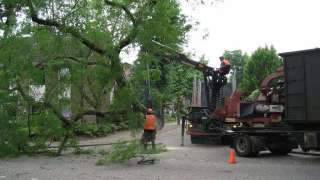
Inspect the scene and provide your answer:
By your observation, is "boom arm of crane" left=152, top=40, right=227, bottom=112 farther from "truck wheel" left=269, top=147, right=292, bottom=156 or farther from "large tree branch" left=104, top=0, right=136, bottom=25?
"large tree branch" left=104, top=0, right=136, bottom=25

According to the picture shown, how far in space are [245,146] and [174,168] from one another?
4175 millimetres

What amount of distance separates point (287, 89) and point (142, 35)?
4679 mm

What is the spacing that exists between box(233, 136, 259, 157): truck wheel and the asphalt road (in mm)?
308

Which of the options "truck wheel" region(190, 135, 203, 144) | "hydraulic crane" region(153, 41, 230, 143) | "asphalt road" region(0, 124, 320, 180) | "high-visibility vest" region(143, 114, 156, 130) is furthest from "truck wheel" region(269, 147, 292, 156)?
"truck wheel" region(190, 135, 203, 144)

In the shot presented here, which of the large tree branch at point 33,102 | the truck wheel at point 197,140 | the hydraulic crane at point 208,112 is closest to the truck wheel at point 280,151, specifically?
the hydraulic crane at point 208,112

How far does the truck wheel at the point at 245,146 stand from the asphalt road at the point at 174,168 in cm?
31

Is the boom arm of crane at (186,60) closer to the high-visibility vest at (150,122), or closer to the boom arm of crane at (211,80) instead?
the boom arm of crane at (211,80)

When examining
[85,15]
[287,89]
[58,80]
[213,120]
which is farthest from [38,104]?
[287,89]

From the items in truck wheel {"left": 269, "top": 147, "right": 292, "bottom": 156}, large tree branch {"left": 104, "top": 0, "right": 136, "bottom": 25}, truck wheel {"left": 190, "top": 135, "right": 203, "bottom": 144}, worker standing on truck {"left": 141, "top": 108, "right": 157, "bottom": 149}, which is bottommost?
truck wheel {"left": 269, "top": 147, "right": 292, "bottom": 156}

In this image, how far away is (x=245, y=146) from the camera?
61.3 ft

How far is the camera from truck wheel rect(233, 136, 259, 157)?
1844 centimetres

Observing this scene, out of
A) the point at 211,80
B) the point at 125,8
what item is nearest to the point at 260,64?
the point at 211,80

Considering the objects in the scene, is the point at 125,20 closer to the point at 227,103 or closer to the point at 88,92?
the point at 88,92

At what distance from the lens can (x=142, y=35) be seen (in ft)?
56.3
